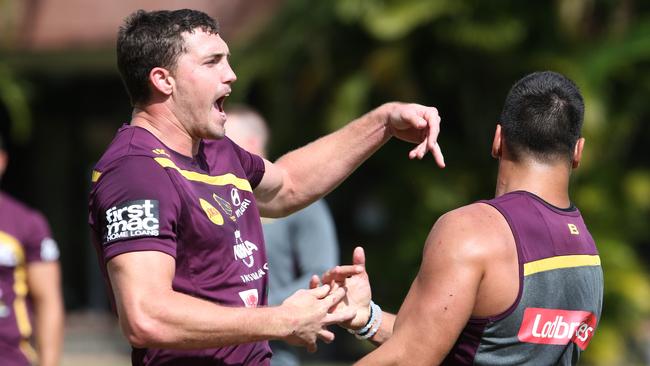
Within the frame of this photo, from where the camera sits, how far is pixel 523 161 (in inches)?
169

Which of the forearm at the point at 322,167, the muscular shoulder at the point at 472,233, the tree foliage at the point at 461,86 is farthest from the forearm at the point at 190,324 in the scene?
the tree foliage at the point at 461,86

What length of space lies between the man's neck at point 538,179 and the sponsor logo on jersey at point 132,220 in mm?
1271

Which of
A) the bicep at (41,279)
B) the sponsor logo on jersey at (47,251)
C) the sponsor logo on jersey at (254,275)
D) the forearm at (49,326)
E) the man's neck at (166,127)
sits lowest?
the forearm at (49,326)

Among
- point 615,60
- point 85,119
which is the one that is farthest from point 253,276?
point 85,119

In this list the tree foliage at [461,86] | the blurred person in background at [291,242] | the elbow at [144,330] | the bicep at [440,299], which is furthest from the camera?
the tree foliage at [461,86]

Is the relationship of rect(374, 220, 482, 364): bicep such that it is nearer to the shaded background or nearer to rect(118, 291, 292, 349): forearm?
rect(118, 291, 292, 349): forearm

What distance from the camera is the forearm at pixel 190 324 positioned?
3863 mm

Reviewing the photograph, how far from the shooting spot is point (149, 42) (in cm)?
434

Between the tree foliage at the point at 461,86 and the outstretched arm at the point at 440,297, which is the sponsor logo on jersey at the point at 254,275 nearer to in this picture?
the outstretched arm at the point at 440,297

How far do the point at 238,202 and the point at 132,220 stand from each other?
639mm

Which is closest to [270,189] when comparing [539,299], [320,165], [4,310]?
[320,165]

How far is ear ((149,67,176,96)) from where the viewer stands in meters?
4.35

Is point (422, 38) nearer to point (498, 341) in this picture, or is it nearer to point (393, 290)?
point (393, 290)

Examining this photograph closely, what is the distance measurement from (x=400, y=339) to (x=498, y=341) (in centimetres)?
33
